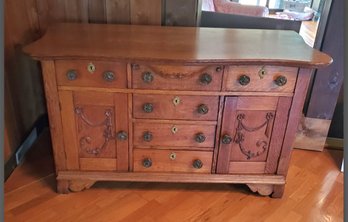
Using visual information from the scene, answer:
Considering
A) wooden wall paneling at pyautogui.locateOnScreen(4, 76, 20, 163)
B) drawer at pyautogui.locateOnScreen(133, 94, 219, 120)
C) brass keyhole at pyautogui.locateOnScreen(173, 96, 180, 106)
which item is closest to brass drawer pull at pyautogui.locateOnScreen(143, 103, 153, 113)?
drawer at pyautogui.locateOnScreen(133, 94, 219, 120)

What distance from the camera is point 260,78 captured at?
1404 millimetres

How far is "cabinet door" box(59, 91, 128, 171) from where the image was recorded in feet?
4.75

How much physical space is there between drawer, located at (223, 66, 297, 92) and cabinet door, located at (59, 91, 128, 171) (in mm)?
467

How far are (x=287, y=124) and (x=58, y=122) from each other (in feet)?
3.42

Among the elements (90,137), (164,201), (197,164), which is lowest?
(164,201)

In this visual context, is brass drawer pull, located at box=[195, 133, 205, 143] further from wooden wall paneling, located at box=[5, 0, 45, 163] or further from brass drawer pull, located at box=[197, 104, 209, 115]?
wooden wall paneling, located at box=[5, 0, 45, 163]

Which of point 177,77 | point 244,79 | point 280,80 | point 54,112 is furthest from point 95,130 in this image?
point 280,80

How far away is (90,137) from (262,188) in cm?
89

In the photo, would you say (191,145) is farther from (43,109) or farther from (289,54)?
(43,109)

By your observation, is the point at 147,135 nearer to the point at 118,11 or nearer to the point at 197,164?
the point at 197,164

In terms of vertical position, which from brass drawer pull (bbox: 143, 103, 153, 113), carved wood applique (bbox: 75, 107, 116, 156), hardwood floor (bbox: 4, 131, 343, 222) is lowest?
hardwood floor (bbox: 4, 131, 343, 222)

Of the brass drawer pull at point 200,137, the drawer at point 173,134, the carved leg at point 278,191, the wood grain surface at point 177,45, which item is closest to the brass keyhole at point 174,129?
the drawer at point 173,134

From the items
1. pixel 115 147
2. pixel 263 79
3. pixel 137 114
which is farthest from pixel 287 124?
pixel 115 147

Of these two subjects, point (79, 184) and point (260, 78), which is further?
point (79, 184)
